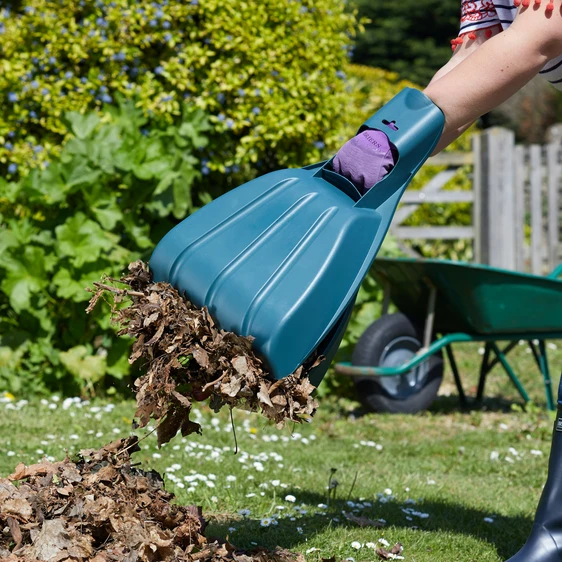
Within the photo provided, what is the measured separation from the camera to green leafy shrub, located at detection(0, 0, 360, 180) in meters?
5.01

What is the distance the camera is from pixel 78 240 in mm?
Answer: 4434

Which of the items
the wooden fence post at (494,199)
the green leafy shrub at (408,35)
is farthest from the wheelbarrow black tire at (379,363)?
the green leafy shrub at (408,35)

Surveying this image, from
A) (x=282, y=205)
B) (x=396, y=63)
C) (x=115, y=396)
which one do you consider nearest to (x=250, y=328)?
(x=282, y=205)

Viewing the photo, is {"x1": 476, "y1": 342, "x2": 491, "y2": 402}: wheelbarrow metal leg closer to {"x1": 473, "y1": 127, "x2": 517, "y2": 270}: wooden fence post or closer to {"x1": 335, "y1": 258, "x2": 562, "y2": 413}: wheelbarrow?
{"x1": 335, "y1": 258, "x2": 562, "y2": 413}: wheelbarrow

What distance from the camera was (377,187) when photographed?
6.40 ft

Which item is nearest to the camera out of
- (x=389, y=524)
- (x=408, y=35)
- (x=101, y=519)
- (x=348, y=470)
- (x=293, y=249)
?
(x=293, y=249)

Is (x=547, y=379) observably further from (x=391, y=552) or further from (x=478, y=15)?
(x=478, y=15)

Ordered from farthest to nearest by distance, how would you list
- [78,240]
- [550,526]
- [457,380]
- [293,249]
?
[457,380] → [78,240] → [550,526] → [293,249]

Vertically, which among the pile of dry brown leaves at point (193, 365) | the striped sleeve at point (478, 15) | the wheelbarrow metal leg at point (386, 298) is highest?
the striped sleeve at point (478, 15)

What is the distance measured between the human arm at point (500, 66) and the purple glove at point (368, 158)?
0.60 feet

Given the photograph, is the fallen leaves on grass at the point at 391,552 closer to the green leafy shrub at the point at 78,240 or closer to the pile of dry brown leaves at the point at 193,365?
the pile of dry brown leaves at the point at 193,365

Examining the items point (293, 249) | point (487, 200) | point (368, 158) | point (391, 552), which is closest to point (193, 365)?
point (293, 249)

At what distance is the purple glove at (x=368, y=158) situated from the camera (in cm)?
194

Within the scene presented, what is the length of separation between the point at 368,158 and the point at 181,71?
3.32m
